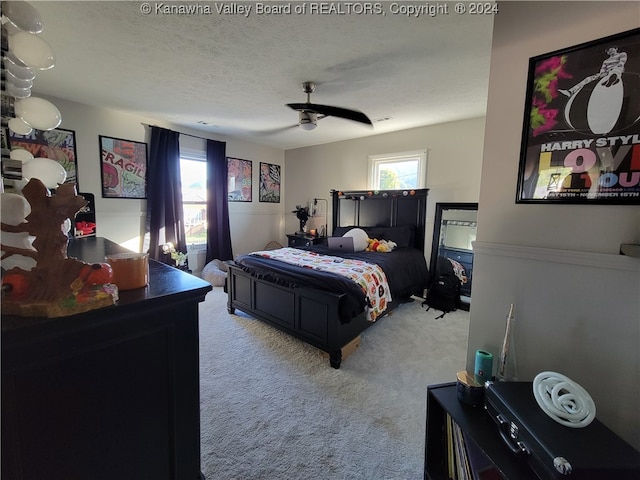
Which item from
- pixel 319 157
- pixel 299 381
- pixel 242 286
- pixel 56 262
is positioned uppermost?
pixel 319 157

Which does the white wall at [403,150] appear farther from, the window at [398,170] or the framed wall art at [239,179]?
the framed wall art at [239,179]

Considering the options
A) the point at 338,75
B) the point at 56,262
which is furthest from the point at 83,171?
the point at 56,262

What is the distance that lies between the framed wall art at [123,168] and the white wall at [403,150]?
2.68 m

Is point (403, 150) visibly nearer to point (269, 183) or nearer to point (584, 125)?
point (269, 183)

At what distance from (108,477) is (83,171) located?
151 inches

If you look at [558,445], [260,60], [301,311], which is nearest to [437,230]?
[301,311]

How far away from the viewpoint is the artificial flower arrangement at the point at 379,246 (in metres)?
3.70

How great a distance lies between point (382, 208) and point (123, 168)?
3.68 metres

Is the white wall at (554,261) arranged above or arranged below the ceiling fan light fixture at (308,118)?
below

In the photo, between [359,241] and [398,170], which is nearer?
[359,241]

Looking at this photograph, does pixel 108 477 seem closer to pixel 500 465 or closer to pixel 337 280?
pixel 500 465

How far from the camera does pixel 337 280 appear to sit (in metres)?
2.33

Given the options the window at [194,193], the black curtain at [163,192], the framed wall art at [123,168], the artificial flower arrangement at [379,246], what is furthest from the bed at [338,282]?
the framed wall art at [123,168]

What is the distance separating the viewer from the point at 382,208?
14.4 ft
